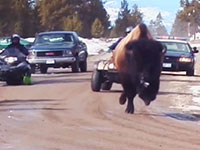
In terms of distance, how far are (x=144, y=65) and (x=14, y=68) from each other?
32.4 feet

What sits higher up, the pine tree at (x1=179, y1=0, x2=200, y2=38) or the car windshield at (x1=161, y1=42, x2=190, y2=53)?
the car windshield at (x1=161, y1=42, x2=190, y2=53)

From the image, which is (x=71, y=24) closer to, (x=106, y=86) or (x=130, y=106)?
(x=106, y=86)

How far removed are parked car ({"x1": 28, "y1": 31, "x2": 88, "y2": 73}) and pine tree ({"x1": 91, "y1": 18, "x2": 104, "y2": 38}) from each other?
2455 inches

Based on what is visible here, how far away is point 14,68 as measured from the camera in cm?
2280

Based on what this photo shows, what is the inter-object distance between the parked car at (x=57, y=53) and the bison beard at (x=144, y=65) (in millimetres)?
16140

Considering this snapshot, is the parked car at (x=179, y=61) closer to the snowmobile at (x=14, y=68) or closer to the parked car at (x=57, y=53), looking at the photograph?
the parked car at (x=57, y=53)

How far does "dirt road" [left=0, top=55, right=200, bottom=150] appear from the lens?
1065 centimetres

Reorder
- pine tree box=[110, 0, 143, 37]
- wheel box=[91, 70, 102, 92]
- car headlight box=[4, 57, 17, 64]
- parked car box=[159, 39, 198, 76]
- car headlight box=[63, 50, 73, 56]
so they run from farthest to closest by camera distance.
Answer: pine tree box=[110, 0, 143, 37] → car headlight box=[63, 50, 73, 56] → parked car box=[159, 39, 198, 76] → car headlight box=[4, 57, 17, 64] → wheel box=[91, 70, 102, 92]

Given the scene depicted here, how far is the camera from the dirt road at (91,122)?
1065 cm

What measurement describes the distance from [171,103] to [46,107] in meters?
3.00

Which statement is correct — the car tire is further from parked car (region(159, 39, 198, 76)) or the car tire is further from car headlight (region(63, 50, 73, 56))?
parked car (region(159, 39, 198, 76))

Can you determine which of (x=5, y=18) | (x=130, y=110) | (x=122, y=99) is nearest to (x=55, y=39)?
(x=122, y=99)

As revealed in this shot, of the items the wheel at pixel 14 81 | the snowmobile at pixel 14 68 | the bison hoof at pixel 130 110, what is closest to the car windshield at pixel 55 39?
the snowmobile at pixel 14 68

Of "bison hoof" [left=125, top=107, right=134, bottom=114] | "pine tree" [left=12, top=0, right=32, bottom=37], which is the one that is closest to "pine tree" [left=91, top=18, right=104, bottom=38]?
"pine tree" [left=12, top=0, right=32, bottom=37]
